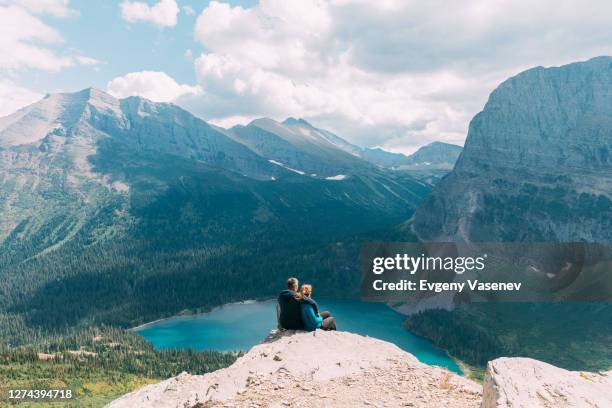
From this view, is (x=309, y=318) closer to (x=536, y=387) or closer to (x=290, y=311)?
(x=290, y=311)

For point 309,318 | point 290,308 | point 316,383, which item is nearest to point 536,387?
point 316,383

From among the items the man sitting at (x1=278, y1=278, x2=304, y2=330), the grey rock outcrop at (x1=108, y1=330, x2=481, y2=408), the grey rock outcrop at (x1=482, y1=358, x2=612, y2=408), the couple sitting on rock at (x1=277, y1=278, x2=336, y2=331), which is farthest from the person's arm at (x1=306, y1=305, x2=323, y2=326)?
the grey rock outcrop at (x1=482, y1=358, x2=612, y2=408)

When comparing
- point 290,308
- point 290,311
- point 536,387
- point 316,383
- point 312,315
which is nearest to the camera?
point 536,387

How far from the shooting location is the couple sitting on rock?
68.2ft

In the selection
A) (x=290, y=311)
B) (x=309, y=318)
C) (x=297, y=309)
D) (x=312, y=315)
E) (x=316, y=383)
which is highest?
(x=297, y=309)

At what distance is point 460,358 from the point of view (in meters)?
179

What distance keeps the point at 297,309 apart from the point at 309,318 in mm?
734

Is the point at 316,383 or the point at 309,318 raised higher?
the point at 309,318

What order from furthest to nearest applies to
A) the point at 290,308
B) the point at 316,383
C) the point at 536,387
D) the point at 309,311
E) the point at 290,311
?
1. the point at 290,311
2. the point at 290,308
3. the point at 309,311
4. the point at 316,383
5. the point at 536,387

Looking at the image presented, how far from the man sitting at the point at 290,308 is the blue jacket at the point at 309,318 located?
0.25 metres

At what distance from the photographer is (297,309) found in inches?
842

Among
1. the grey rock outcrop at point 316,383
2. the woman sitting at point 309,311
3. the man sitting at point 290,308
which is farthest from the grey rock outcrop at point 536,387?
the man sitting at point 290,308

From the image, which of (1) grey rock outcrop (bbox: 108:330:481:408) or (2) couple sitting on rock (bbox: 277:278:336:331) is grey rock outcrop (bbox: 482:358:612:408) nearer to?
(1) grey rock outcrop (bbox: 108:330:481:408)

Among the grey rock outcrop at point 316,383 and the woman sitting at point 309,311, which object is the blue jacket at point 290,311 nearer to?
the woman sitting at point 309,311
